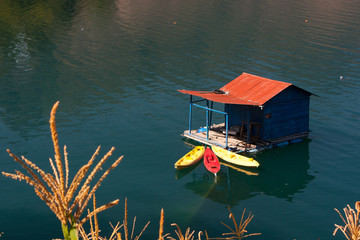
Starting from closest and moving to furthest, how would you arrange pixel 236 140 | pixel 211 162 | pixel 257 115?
1. pixel 211 162
2. pixel 236 140
3. pixel 257 115

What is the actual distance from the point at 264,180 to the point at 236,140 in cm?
560

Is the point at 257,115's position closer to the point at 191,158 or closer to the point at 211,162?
the point at 211,162

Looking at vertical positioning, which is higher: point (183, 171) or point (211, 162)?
point (211, 162)

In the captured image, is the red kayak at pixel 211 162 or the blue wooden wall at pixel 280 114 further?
the blue wooden wall at pixel 280 114

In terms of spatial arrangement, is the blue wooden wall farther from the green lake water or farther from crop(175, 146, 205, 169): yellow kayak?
crop(175, 146, 205, 169): yellow kayak

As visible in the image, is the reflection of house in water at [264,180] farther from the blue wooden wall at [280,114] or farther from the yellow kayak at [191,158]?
the blue wooden wall at [280,114]

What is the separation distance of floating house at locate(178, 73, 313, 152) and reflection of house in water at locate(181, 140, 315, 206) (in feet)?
5.54

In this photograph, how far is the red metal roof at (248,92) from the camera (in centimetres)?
3772

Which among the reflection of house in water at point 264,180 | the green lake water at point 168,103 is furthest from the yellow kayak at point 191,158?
the reflection of house in water at point 264,180

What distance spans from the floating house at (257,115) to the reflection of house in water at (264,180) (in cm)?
169

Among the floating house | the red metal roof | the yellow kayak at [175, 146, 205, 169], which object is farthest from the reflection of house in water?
the red metal roof

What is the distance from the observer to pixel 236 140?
39.1 m

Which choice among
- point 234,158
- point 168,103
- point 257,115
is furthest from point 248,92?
point 168,103

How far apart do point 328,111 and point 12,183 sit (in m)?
32.9
